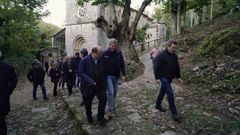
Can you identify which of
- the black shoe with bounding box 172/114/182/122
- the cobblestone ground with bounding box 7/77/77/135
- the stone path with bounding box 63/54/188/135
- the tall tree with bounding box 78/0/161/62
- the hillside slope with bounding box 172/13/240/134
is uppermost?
the tall tree with bounding box 78/0/161/62

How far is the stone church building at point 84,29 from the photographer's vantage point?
3694 centimetres

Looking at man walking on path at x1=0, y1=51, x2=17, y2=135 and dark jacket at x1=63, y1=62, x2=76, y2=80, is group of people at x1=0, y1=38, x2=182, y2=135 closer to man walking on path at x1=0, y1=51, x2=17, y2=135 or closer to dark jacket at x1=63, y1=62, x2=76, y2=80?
man walking on path at x1=0, y1=51, x2=17, y2=135

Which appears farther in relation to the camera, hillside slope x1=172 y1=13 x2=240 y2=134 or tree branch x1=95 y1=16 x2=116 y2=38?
tree branch x1=95 y1=16 x2=116 y2=38

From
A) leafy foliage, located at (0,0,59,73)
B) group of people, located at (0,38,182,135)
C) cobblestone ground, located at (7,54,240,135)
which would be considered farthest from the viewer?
leafy foliage, located at (0,0,59,73)

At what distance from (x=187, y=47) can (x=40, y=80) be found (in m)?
9.31

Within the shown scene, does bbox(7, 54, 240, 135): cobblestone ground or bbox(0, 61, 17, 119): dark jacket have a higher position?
bbox(0, 61, 17, 119): dark jacket

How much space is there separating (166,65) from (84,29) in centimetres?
3290

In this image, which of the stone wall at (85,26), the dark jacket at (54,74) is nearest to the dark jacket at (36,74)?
the dark jacket at (54,74)

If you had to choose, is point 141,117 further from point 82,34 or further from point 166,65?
point 82,34

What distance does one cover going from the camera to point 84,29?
38.2 m

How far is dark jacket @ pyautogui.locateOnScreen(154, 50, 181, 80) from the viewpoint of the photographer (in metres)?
6.23

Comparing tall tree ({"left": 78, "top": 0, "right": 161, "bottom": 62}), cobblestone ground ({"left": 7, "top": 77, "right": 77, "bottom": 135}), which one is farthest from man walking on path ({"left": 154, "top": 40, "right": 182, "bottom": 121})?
tall tree ({"left": 78, "top": 0, "right": 161, "bottom": 62})

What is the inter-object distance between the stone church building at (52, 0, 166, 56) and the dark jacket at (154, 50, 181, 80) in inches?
1207

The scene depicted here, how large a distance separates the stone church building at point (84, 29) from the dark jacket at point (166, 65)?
3067cm
